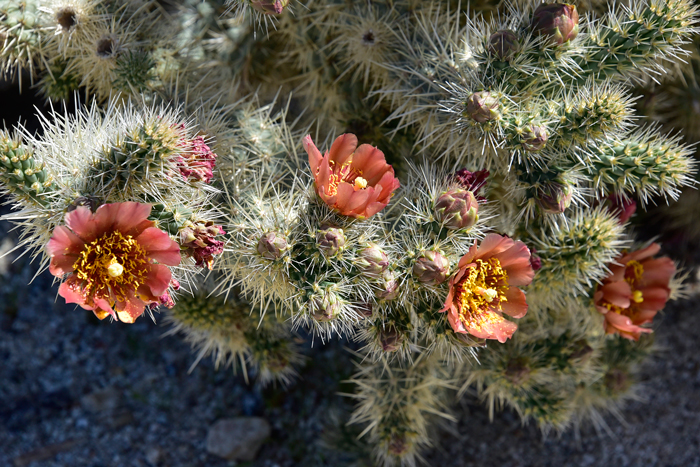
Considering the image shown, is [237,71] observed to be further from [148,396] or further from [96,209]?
[148,396]

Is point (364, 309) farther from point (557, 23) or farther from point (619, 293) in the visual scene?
point (557, 23)

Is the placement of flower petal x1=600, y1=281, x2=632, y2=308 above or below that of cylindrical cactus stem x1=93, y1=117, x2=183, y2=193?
above

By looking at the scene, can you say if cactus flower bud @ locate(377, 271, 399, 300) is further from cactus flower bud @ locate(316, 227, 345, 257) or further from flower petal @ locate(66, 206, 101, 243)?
flower petal @ locate(66, 206, 101, 243)

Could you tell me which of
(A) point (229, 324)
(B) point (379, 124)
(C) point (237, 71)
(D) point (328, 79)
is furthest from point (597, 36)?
(A) point (229, 324)

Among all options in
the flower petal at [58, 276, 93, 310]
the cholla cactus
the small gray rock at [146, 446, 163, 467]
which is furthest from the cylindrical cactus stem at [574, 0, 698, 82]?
the small gray rock at [146, 446, 163, 467]

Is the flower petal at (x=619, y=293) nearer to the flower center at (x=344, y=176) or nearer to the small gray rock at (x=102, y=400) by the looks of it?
the flower center at (x=344, y=176)

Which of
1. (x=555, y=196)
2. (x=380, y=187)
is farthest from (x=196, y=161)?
(x=555, y=196)

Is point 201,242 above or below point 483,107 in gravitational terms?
below
